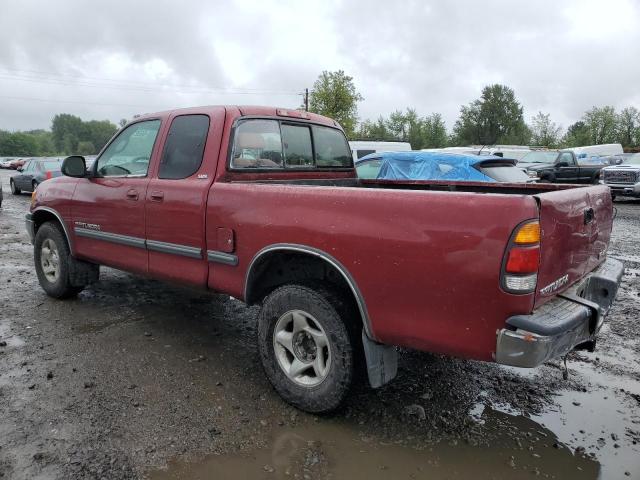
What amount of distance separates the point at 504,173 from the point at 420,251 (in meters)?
7.88

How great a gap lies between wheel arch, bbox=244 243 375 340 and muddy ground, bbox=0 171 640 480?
716mm

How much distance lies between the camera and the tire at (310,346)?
2.94m

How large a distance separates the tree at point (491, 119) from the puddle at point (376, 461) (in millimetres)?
83020

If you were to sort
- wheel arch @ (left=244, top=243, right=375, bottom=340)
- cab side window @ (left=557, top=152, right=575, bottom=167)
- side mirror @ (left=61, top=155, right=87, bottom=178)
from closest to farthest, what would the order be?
wheel arch @ (left=244, top=243, right=375, bottom=340), side mirror @ (left=61, top=155, right=87, bottom=178), cab side window @ (left=557, top=152, right=575, bottom=167)

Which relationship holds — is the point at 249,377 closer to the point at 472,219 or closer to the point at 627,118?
the point at 472,219

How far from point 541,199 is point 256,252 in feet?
5.77

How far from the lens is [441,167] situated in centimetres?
996

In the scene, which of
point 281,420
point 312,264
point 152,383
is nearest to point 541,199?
point 312,264

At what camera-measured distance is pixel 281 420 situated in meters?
3.12

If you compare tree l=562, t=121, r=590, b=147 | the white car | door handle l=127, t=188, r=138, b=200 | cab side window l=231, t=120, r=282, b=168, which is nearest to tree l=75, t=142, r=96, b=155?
tree l=562, t=121, r=590, b=147

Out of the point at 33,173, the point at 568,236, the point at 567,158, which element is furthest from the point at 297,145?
the point at 567,158

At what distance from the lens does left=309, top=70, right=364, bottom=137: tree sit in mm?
35000

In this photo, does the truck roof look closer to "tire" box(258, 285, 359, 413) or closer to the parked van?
"tire" box(258, 285, 359, 413)

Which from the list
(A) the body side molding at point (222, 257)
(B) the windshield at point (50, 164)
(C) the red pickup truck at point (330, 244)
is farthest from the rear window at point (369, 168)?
(B) the windshield at point (50, 164)
